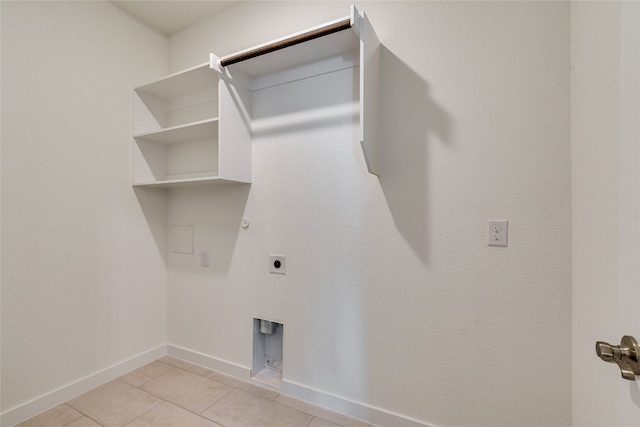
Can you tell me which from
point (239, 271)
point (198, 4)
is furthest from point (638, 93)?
point (198, 4)

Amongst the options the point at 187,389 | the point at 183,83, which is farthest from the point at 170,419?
the point at 183,83

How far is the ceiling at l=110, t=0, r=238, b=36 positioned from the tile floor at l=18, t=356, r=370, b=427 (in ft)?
8.40

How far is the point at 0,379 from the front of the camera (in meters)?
1.45

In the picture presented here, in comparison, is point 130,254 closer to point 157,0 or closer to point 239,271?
point 239,271

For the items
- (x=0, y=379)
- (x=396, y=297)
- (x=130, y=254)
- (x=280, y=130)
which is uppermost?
(x=280, y=130)

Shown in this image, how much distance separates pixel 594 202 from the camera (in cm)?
92

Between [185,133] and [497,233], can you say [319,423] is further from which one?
[185,133]

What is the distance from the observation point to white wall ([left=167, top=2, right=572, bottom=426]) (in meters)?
1.18

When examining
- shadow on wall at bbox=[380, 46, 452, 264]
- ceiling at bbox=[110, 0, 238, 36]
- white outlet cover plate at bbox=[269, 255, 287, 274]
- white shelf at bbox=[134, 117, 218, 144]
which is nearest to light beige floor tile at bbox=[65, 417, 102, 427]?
white outlet cover plate at bbox=[269, 255, 287, 274]

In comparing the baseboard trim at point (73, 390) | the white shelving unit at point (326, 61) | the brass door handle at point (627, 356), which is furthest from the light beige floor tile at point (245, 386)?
the brass door handle at point (627, 356)

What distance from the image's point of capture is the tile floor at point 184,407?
1.51 m

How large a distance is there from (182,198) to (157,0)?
1351 millimetres

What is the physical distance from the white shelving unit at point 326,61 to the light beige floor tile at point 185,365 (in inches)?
72.1

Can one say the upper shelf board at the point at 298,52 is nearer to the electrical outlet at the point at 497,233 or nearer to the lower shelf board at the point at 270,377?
the electrical outlet at the point at 497,233
